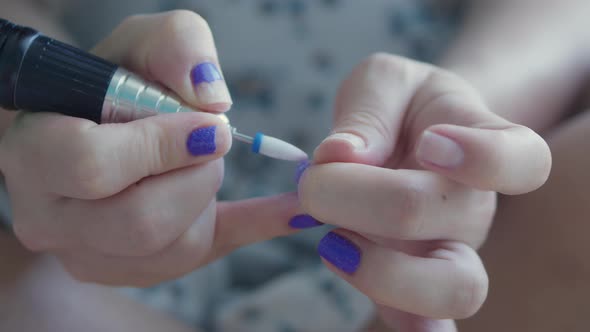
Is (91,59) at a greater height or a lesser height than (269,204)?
greater

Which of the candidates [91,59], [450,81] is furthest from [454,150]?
[91,59]

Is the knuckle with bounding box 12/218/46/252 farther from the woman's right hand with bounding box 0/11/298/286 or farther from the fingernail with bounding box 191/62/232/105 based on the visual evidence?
the fingernail with bounding box 191/62/232/105

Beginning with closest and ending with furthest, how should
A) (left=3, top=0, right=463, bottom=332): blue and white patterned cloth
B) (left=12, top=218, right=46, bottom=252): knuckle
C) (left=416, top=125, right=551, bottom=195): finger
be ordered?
(left=416, top=125, right=551, bottom=195): finger → (left=12, top=218, right=46, bottom=252): knuckle → (left=3, top=0, right=463, bottom=332): blue and white patterned cloth

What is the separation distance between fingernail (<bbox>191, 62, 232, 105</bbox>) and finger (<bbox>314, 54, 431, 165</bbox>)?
107 millimetres

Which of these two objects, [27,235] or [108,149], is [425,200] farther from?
[27,235]

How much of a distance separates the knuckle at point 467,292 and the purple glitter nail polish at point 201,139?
0.24 metres

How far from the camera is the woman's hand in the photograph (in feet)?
1.32

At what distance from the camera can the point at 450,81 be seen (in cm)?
57

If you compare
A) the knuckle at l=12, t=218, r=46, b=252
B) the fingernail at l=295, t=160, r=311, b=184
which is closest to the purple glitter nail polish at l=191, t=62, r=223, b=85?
the fingernail at l=295, t=160, r=311, b=184

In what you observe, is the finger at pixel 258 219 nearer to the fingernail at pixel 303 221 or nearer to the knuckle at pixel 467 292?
the fingernail at pixel 303 221

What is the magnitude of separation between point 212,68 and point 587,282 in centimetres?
45

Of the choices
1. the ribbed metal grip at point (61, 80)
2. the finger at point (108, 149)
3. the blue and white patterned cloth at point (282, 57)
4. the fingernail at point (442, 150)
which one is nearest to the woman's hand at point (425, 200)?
the fingernail at point (442, 150)

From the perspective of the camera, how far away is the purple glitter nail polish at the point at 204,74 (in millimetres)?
485

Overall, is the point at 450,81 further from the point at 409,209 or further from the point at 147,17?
the point at 147,17
